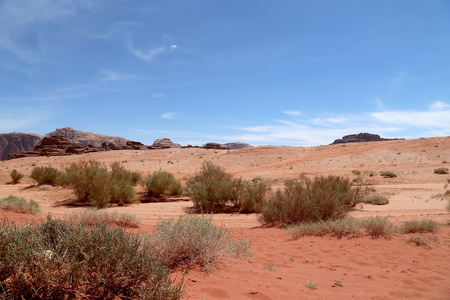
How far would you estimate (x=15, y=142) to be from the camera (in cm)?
12738

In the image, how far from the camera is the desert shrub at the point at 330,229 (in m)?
8.84

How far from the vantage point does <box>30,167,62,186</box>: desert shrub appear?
23.2 metres

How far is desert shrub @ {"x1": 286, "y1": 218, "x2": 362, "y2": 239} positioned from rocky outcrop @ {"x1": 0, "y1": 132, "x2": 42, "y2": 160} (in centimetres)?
14409

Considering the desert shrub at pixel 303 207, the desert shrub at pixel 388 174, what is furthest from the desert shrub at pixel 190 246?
the desert shrub at pixel 388 174

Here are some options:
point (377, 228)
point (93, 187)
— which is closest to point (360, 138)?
point (93, 187)

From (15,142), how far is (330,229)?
14881cm

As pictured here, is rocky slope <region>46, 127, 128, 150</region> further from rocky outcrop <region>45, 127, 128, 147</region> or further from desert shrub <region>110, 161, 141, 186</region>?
desert shrub <region>110, 161, 141, 186</region>

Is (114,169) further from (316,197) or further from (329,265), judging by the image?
(329,265)

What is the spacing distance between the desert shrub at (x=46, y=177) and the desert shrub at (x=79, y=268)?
22.3 m

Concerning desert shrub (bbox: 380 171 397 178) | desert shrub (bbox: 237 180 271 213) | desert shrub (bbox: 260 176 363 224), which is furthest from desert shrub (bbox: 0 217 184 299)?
desert shrub (bbox: 380 171 397 178)

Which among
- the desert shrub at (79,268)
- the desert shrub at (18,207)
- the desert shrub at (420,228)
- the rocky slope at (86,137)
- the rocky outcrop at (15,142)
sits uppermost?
the rocky slope at (86,137)

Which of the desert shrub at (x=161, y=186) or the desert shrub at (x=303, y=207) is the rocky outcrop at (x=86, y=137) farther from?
the desert shrub at (x=303, y=207)

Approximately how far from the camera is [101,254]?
139 inches

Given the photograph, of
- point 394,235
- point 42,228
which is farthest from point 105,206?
point 394,235
